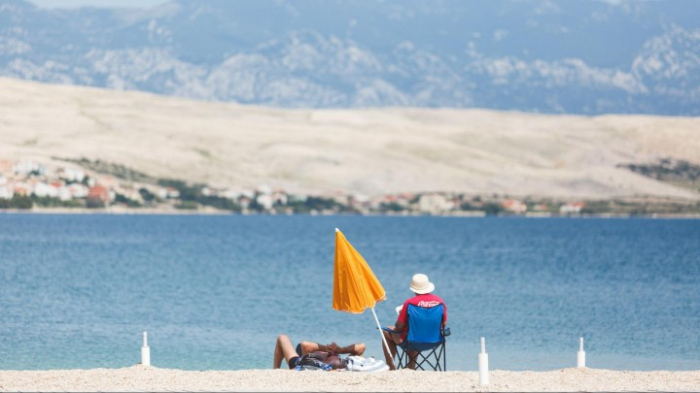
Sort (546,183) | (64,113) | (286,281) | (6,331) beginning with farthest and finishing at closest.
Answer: (64,113)
(546,183)
(286,281)
(6,331)

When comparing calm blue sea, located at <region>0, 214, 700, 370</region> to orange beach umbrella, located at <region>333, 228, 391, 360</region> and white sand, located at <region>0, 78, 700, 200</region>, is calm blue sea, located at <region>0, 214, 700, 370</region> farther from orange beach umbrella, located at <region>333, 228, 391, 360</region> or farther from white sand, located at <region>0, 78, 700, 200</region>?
white sand, located at <region>0, 78, 700, 200</region>

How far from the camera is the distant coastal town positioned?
13125 cm

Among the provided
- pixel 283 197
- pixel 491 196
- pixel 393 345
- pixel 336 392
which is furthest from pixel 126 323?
pixel 491 196

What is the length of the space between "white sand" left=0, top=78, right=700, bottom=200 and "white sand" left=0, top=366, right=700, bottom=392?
126946mm

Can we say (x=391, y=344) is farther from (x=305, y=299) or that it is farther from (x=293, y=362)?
(x=305, y=299)

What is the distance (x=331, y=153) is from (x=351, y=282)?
158809 mm

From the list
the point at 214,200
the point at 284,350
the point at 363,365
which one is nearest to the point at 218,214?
the point at 214,200

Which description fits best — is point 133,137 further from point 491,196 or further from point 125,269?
point 125,269

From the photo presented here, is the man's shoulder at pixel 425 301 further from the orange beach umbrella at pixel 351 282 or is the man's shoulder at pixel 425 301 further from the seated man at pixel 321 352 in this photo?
the seated man at pixel 321 352

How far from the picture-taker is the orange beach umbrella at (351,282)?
16484 mm

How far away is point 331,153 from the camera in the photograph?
17525 cm

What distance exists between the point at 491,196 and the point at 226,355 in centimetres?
13594

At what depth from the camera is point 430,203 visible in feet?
504

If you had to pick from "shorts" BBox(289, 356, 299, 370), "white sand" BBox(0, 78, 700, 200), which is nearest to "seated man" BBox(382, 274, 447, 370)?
"shorts" BBox(289, 356, 299, 370)
